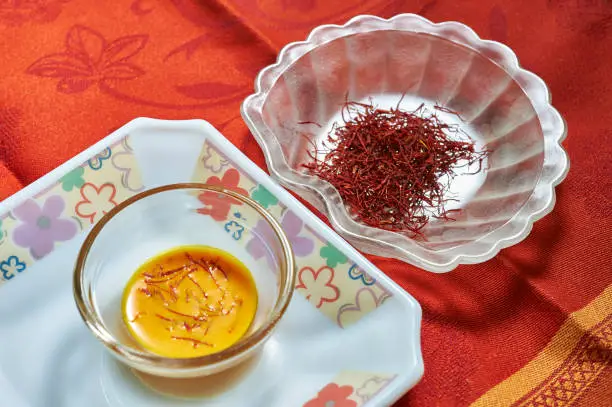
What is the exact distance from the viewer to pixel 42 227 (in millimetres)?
781

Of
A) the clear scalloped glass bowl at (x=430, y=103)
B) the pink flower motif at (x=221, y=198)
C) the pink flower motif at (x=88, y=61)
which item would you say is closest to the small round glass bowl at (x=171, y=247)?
the pink flower motif at (x=221, y=198)

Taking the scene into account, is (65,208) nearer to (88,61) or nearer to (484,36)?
(88,61)

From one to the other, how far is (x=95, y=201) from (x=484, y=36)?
27.4 inches

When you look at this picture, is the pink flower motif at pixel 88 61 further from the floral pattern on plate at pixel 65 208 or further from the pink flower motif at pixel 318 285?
the pink flower motif at pixel 318 285

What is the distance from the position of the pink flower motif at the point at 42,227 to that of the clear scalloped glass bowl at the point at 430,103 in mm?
266

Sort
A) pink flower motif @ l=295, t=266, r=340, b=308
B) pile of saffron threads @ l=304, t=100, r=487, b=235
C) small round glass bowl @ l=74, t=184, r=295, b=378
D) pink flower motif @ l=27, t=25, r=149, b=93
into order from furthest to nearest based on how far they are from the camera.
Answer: pink flower motif @ l=27, t=25, r=149, b=93 → pile of saffron threads @ l=304, t=100, r=487, b=235 → pink flower motif @ l=295, t=266, r=340, b=308 → small round glass bowl @ l=74, t=184, r=295, b=378

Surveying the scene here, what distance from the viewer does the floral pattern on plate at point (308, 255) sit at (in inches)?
30.0

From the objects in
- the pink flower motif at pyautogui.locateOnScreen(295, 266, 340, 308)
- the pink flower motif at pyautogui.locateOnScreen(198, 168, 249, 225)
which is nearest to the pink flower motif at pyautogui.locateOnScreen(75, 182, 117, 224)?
the pink flower motif at pyautogui.locateOnScreen(198, 168, 249, 225)

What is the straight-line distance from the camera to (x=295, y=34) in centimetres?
114

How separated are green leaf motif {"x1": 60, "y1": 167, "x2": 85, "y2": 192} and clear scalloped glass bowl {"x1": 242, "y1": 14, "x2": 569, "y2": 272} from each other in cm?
24

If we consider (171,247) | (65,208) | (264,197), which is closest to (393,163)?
(264,197)

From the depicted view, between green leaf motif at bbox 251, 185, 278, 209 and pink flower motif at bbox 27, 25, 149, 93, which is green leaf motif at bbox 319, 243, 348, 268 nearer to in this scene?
green leaf motif at bbox 251, 185, 278, 209

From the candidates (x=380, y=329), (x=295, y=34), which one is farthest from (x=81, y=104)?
(x=380, y=329)

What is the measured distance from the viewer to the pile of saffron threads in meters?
0.94
